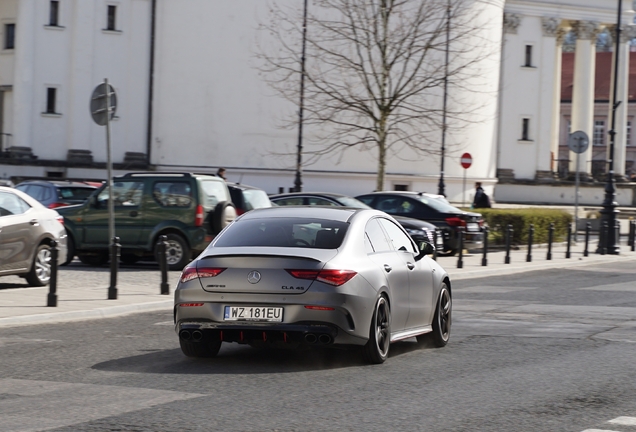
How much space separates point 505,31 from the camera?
62188mm

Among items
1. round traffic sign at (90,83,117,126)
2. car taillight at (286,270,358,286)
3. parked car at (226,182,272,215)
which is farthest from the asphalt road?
parked car at (226,182,272,215)

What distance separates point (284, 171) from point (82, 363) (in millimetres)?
40959

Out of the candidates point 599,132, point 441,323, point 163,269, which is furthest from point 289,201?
point 599,132

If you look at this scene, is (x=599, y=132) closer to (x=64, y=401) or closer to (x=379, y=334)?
(x=379, y=334)

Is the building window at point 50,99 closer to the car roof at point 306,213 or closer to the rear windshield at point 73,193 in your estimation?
the rear windshield at point 73,193

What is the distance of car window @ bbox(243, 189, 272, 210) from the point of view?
2353cm

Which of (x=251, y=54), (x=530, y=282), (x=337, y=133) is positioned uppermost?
(x=251, y=54)

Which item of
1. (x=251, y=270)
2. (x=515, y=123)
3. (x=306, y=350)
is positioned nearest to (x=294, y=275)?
(x=251, y=270)

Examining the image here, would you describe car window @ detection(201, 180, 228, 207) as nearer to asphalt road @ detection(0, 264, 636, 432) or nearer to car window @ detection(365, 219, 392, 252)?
asphalt road @ detection(0, 264, 636, 432)

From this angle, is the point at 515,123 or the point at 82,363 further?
the point at 515,123

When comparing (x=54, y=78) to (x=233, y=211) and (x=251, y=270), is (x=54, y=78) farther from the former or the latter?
(x=251, y=270)

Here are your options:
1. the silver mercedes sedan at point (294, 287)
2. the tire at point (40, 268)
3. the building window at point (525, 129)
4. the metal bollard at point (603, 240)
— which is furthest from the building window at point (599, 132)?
the silver mercedes sedan at point (294, 287)

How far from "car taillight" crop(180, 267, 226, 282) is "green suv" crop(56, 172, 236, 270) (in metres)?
11.1

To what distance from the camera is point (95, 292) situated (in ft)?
54.4
